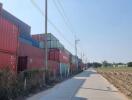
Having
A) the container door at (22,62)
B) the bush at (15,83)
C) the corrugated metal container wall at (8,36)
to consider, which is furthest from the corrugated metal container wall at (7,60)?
the container door at (22,62)

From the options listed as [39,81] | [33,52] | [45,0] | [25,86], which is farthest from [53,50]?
[25,86]

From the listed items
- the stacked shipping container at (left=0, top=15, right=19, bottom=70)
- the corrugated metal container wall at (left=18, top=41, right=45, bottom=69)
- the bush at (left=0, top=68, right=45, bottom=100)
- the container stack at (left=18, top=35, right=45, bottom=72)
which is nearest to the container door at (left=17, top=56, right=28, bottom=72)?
the container stack at (left=18, top=35, right=45, bottom=72)

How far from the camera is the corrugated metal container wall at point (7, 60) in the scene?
54.2ft

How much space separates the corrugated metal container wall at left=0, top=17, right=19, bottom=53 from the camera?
53.6 ft

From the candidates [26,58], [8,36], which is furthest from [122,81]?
[8,36]

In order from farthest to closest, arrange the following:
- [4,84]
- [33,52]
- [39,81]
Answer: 1. [33,52]
2. [39,81]
3. [4,84]

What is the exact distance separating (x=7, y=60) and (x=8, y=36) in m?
1.38

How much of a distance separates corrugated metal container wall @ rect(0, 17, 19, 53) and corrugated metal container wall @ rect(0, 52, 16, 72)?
12.1 inches

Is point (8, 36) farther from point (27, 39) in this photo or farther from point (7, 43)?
point (27, 39)

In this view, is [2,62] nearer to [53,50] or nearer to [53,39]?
[53,50]

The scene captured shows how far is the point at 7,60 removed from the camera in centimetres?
1730

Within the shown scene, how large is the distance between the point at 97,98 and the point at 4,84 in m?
4.71

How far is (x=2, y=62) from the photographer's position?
16.5 meters

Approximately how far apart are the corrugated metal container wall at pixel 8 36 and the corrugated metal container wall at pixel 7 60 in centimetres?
31
